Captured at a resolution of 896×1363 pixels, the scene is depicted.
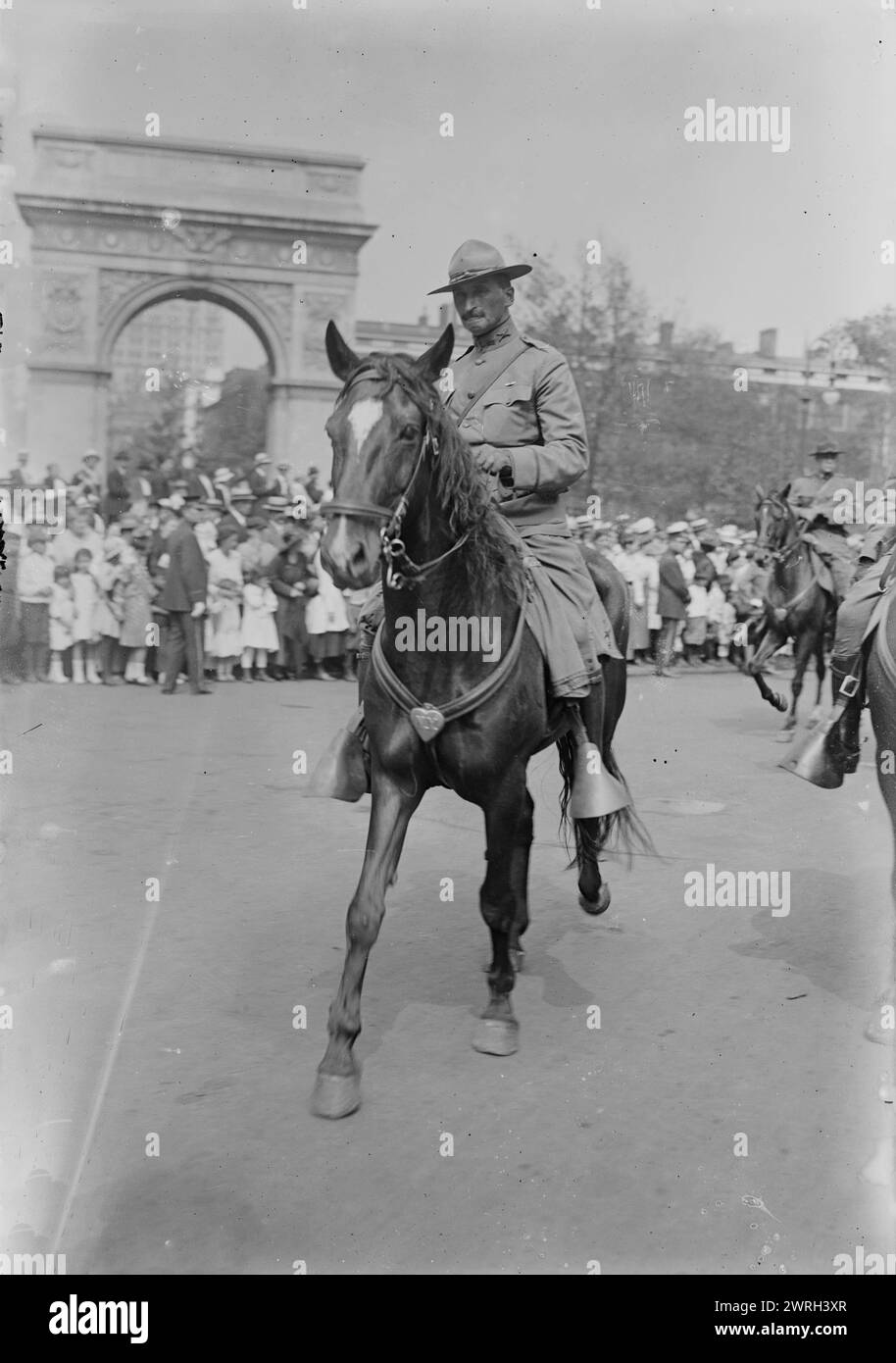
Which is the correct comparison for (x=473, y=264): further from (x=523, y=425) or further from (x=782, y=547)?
(x=782, y=547)

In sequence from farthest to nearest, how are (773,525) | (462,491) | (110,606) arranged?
(110,606) → (773,525) → (462,491)

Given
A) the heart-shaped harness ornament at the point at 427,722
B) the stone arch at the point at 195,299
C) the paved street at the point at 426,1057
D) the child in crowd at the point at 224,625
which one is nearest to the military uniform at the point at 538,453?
the heart-shaped harness ornament at the point at 427,722

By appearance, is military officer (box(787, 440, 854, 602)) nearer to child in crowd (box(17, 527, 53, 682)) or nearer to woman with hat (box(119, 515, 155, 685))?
woman with hat (box(119, 515, 155, 685))

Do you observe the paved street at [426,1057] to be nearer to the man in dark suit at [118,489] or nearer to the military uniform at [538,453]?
the military uniform at [538,453]

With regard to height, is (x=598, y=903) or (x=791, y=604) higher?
(x=791, y=604)

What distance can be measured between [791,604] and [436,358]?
9436 millimetres

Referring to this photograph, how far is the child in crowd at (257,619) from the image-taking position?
16.1m

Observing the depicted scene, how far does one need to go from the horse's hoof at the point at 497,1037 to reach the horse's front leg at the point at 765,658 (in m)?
8.43

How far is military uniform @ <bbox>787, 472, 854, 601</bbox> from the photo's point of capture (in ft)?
42.3

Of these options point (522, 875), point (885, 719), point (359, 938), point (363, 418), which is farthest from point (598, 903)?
point (363, 418)

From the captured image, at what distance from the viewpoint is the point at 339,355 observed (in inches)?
159

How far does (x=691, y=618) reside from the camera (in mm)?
20578
